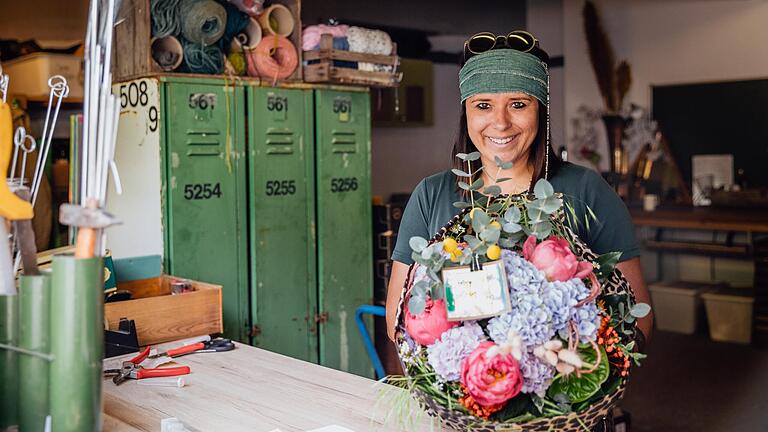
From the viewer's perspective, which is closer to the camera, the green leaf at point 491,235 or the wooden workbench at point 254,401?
the green leaf at point 491,235

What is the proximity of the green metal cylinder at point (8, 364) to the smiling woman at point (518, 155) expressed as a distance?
94cm

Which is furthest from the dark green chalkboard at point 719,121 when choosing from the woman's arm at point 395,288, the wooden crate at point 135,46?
the woman's arm at point 395,288

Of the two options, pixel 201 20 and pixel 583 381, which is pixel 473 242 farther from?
pixel 201 20

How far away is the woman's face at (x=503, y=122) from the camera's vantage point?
6.73 ft

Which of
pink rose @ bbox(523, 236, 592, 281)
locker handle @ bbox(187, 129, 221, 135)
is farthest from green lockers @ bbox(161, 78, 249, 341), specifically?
pink rose @ bbox(523, 236, 592, 281)

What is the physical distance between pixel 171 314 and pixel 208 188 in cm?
111

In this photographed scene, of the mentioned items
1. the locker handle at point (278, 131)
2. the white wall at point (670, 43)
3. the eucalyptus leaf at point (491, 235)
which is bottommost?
the eucalyptus leaf at point (491, 235)

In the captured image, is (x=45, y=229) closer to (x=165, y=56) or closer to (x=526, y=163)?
(x=165, y=56)

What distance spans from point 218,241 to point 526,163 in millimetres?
1928

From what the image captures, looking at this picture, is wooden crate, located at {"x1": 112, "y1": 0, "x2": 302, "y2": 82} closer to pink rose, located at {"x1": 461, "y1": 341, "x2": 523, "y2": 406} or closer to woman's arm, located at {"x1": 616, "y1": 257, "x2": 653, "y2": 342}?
woman's arm, located at {"x1": 616, "y1": 257, "x2": 653, "y2": 342}

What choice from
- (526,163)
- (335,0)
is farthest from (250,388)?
(335,0)

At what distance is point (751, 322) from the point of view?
6094mm

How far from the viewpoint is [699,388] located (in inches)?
199

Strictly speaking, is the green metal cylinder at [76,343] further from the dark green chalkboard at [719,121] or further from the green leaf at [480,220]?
the dark green chalkboard at [719,121]
